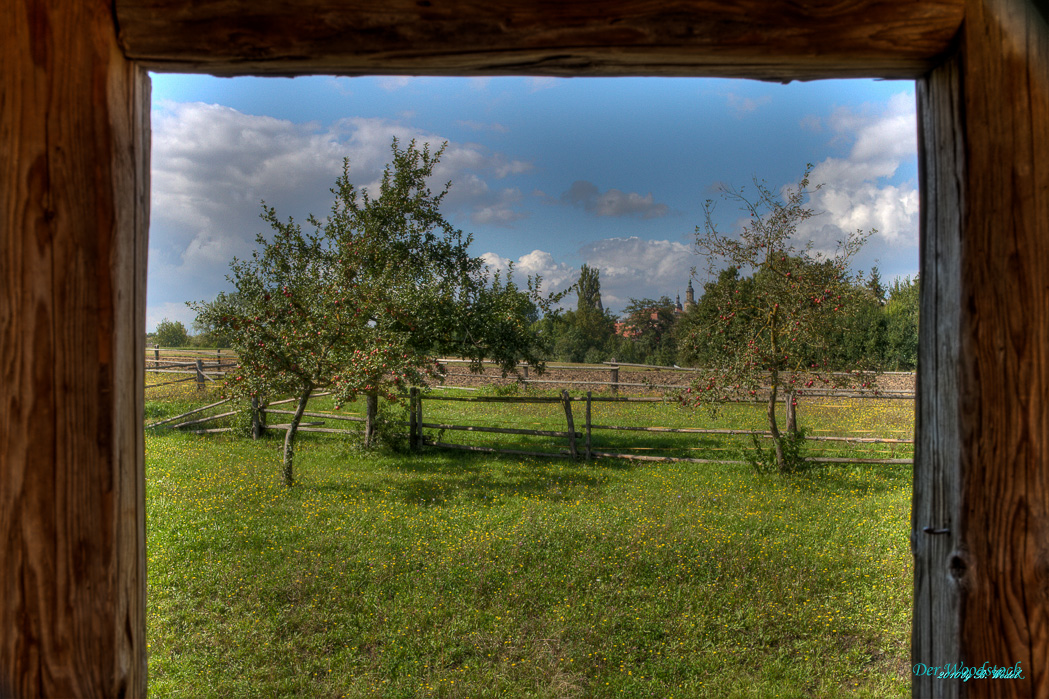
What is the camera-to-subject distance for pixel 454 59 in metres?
1.23

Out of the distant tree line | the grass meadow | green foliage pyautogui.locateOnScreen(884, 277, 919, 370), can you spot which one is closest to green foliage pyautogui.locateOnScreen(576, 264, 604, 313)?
the distant tree line

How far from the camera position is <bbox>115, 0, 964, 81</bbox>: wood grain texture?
1157 millimetres

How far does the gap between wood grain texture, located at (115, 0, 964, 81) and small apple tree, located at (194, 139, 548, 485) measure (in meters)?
7.27

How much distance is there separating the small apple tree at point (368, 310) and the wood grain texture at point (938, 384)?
7.61m

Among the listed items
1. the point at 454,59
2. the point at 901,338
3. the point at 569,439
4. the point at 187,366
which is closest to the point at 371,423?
the point at 569,439

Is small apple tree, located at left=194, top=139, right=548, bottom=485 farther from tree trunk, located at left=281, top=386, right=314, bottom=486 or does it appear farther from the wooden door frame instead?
the wooden door frame

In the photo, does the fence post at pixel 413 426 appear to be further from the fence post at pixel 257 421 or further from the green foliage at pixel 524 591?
the fence post at pixel 257 421

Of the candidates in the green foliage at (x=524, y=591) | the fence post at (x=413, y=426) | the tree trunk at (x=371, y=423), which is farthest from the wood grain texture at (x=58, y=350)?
the tree trunk at (x=371, y=423)

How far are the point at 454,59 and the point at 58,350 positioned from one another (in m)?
1.00

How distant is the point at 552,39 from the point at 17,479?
139cm

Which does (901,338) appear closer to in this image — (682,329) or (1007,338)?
(682,329)


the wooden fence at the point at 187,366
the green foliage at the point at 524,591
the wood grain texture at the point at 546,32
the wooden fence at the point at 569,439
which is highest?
the wood grain texture at the point at 546,32

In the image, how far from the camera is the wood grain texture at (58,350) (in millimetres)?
1129

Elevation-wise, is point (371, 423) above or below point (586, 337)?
below
